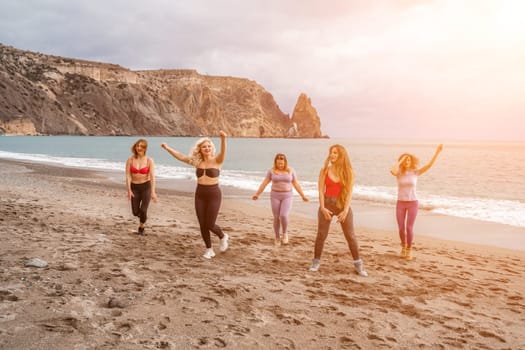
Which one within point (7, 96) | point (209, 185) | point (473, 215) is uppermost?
point (7, 96)

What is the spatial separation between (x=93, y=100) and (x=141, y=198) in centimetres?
15808

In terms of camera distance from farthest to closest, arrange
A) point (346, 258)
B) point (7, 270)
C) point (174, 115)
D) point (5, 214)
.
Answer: point (174, 115), point (5, 214), point (346, 258), point (7, 270)

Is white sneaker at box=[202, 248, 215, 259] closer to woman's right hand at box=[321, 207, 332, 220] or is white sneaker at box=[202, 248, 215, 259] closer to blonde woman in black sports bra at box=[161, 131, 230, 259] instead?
blonde woman in black sports bra at box=[161, 131, 230, 259]

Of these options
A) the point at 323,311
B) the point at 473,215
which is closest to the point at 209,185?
the point at 323,311

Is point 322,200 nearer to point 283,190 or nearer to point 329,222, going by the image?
point 329,222

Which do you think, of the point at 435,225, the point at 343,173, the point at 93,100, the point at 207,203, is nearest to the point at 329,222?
the point at 343,173

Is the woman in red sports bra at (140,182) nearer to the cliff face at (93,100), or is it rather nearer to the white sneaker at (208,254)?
the white sneaker at (208,254)

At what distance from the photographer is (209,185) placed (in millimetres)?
6262

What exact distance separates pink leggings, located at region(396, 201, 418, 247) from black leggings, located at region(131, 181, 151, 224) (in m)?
4.75

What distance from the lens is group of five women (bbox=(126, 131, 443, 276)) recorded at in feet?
18.9

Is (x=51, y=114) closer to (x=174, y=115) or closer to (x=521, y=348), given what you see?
(x=174, y=115)

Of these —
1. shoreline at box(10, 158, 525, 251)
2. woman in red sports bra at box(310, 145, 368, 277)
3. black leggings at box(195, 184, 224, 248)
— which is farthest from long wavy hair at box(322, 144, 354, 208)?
shoreline at box(10, 158, 525, 251)

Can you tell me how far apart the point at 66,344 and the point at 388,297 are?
365 cm

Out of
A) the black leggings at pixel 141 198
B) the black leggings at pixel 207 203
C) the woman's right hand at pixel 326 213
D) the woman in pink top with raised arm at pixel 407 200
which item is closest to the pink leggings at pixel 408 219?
the woman in pink top with raised arm at pixel 407 200
